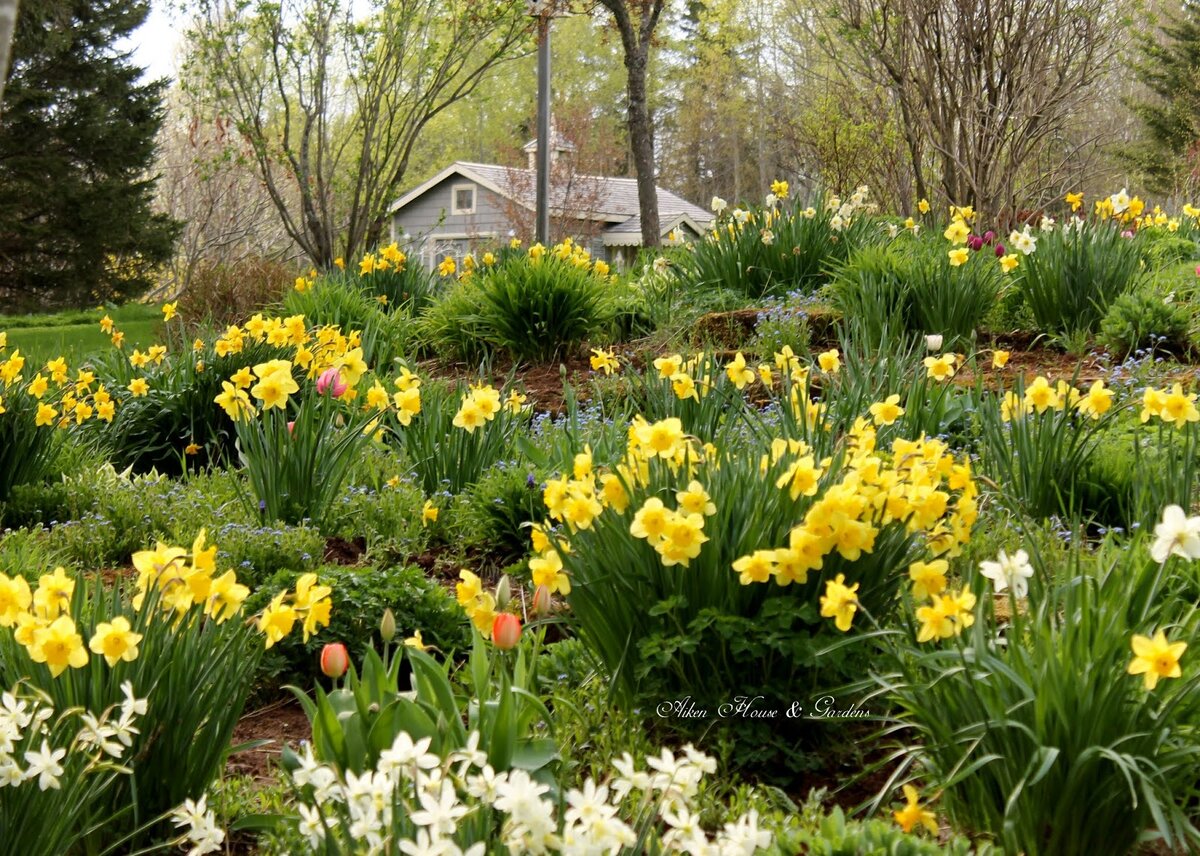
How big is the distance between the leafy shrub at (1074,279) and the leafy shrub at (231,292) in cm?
566

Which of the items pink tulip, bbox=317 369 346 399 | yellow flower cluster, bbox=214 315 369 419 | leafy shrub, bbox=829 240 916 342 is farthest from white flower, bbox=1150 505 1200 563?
leafy shrub, bbox=829 240 916 342

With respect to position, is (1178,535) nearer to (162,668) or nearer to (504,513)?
(162,668)

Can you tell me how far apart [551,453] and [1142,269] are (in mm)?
3978

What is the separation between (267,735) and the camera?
101 inches

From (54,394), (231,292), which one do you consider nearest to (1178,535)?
(54,394)

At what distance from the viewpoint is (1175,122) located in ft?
83.0

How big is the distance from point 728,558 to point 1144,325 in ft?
12.1

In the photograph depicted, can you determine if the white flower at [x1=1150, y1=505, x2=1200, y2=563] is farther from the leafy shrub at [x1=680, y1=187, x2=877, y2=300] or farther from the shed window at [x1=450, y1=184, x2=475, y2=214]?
the shed window at [x1=450, y1=184, x2=475, y2=214]

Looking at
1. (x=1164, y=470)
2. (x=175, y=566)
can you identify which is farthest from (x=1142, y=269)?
(x=175, y=566)

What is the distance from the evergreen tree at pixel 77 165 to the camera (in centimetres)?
1705

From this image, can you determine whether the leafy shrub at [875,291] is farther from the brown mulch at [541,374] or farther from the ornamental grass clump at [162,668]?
the ornamental grass clump at [162,668]

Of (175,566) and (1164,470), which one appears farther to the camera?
(1164,470)

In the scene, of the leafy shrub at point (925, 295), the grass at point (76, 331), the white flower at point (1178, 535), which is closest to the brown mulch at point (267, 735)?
the white flower at point (1178, 535)

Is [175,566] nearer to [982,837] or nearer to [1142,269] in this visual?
[982,837]
